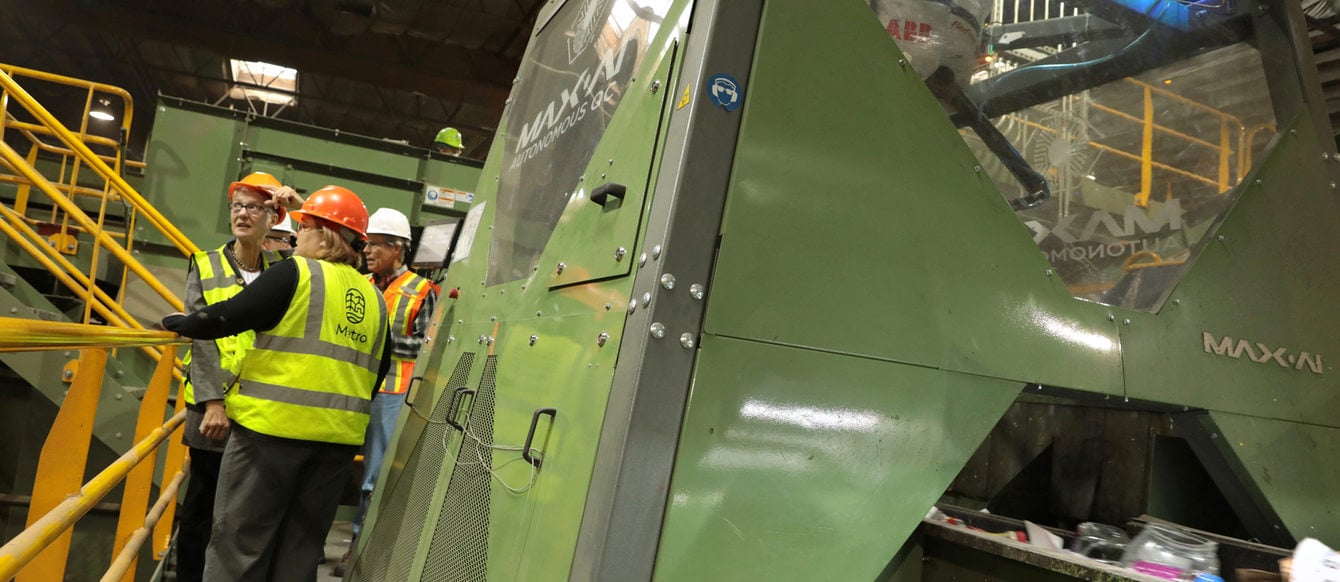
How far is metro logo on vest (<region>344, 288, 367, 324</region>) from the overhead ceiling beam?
10544 millimetres

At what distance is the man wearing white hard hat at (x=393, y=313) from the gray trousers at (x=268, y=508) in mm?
1392

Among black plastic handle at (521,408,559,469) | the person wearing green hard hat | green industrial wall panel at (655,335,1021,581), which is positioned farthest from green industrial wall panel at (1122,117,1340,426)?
the person wearing green hard hat

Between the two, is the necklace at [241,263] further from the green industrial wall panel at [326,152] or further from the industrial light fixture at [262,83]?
the industrial light fixture at [262,83]

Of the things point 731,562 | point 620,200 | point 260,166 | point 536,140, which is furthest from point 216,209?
point 731,562

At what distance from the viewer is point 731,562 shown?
1.44 m

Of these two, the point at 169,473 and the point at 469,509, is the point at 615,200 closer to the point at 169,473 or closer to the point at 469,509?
the point at 469,509

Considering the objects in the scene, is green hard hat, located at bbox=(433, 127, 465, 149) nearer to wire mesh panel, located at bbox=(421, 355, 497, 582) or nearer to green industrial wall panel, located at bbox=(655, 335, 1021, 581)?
wire mesh panel, located at bbox=(421, 355, 497, 582)

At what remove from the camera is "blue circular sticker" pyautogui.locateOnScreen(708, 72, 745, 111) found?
1.53 metres

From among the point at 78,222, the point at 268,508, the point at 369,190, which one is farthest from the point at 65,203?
the point at 268,508

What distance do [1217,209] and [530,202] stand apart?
178 cm

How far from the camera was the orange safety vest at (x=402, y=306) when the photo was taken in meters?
4.46

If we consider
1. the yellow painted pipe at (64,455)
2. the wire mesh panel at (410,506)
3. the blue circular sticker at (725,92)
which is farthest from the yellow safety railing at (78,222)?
the blue circular sticker at (725,92)

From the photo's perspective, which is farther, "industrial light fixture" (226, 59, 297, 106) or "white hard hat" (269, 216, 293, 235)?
"industrial light fixture" (226, 59, 297, 106)

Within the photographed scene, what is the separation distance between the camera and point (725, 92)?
155 centimetres
